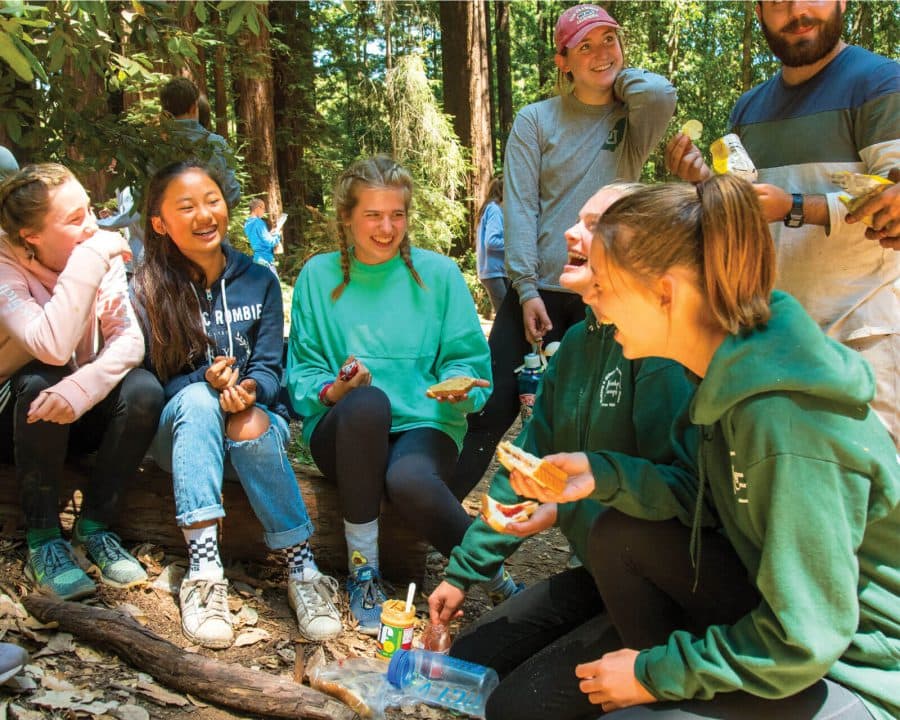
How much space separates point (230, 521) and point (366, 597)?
2.06 ft

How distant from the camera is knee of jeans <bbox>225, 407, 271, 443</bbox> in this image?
2791 millimetres

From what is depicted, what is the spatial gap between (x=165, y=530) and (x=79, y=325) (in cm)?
84

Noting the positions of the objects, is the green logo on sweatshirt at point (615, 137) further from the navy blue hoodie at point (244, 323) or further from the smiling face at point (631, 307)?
the smiling face at point (631, 307)

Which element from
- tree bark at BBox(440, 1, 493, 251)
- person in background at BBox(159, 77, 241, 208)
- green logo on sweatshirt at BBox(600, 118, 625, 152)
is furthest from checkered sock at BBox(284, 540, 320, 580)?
tree bark at BBox(440, 1, 493, 251)

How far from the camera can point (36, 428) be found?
270cm

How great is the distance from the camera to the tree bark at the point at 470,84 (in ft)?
35.1

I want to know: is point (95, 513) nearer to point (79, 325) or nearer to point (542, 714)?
point (79, 325)

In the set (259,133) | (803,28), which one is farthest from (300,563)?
(259,133)

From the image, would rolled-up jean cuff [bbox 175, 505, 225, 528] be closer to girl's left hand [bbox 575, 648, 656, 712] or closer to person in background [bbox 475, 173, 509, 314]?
girl's left hand [bbox 575, 648, 656, 712]

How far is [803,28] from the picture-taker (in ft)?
8.55

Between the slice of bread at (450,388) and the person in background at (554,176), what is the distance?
0.57 meters

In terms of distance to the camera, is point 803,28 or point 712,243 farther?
point 803,28

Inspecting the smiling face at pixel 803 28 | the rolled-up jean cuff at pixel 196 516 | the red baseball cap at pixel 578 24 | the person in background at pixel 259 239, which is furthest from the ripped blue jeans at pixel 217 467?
the person in background at pixel 259 239

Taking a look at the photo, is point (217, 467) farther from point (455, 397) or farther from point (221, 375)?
point (455, 397)
